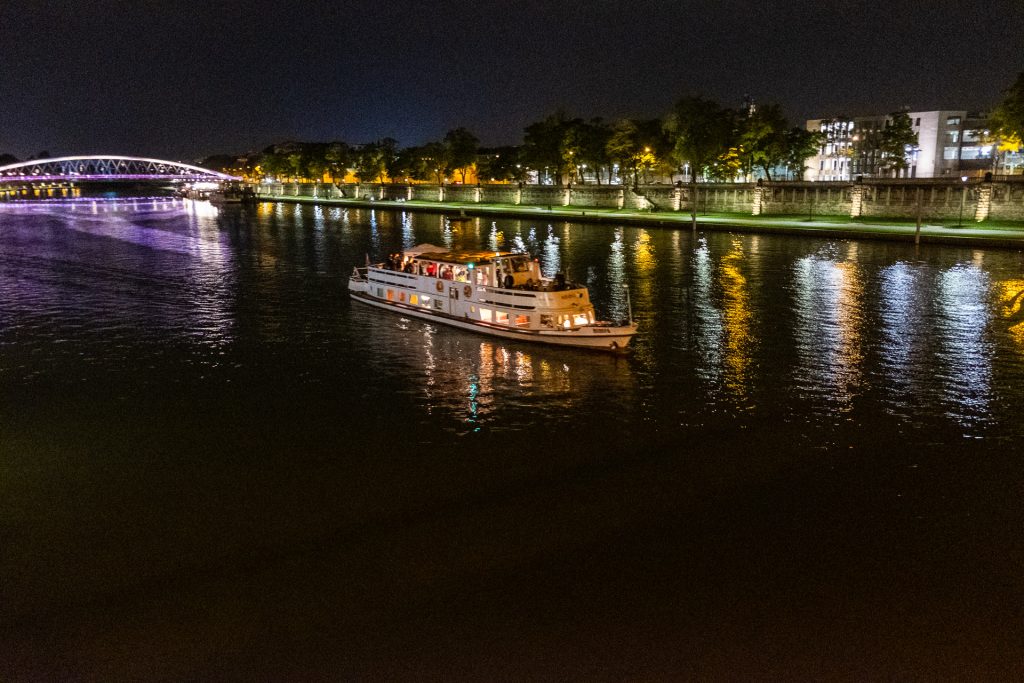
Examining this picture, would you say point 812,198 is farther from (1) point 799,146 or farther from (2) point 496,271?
(2) point 496,271

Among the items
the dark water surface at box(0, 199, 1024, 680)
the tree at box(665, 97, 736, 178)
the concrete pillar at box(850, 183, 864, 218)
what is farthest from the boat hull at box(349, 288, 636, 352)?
the tree at box(665, 97, 736, 178)

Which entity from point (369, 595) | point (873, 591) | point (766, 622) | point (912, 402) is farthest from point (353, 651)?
point (912, 402)

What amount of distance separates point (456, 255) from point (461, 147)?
130 m

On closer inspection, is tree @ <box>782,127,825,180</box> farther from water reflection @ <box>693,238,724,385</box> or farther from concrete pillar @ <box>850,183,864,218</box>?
water reflection @ <box>693,238,724,385</box>

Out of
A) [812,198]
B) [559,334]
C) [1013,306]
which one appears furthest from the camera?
[812,198]

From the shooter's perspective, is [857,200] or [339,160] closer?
[857,200]

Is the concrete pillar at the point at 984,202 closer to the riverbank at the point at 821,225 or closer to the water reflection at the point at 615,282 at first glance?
the riverbank at the point at 821,225

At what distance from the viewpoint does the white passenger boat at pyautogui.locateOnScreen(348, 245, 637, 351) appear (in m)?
32.2

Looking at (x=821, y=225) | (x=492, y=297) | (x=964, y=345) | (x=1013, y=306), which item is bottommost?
(x=964, y=345)

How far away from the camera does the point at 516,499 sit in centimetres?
1794

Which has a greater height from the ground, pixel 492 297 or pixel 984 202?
pixel 984 202

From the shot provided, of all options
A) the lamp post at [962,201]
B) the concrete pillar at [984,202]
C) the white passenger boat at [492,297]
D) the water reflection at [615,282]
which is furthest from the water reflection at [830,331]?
the concrete pillar at [984,202]

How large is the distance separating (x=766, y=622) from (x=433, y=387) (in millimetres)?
15939

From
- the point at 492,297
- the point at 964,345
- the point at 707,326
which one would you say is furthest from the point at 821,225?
the point at 492,297
